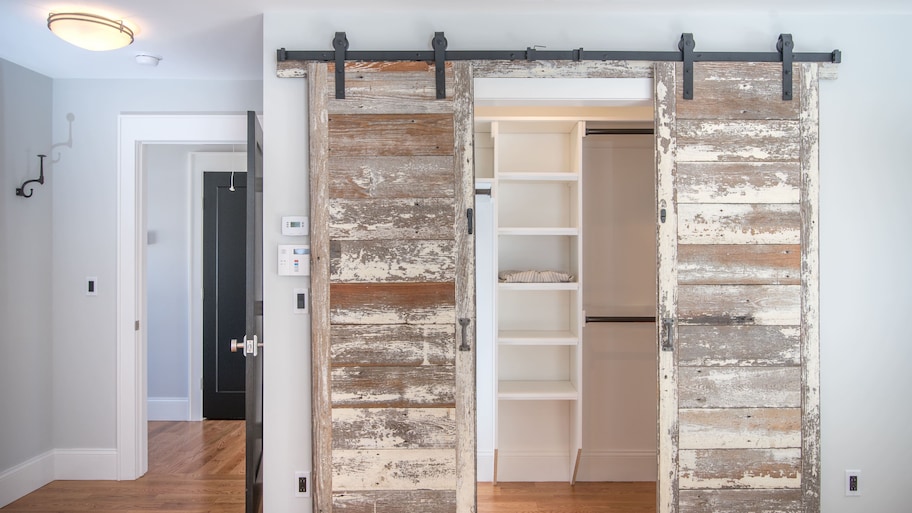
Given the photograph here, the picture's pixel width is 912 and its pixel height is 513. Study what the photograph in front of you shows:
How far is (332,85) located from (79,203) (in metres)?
2.09

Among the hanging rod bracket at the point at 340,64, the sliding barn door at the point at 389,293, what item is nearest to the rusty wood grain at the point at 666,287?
the sliding barn door at the point at 389,293

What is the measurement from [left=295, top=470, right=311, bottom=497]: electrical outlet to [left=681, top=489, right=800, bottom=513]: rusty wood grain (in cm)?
171

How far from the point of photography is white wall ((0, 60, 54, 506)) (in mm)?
3223

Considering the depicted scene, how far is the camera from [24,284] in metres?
3.34

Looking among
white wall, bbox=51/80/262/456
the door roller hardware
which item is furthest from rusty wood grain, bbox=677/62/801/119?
white wall, bbox=51/80/262/456

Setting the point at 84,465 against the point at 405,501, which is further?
the point at 84,465

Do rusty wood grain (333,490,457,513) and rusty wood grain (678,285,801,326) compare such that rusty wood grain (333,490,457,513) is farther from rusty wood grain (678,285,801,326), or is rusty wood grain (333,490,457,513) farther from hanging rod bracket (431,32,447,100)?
hanging rod bracket (431,32,447,100)

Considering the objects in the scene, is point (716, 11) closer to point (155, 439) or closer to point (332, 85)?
point (332, 85)

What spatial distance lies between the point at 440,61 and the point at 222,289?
10.5 feet

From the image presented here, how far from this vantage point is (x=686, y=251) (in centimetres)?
257

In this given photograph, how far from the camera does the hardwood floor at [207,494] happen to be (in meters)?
3.10

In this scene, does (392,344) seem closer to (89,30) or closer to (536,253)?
(536,253)

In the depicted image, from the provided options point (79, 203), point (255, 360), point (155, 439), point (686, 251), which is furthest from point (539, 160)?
point (155, 439)

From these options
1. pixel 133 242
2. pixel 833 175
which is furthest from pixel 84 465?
pixel 833 175
